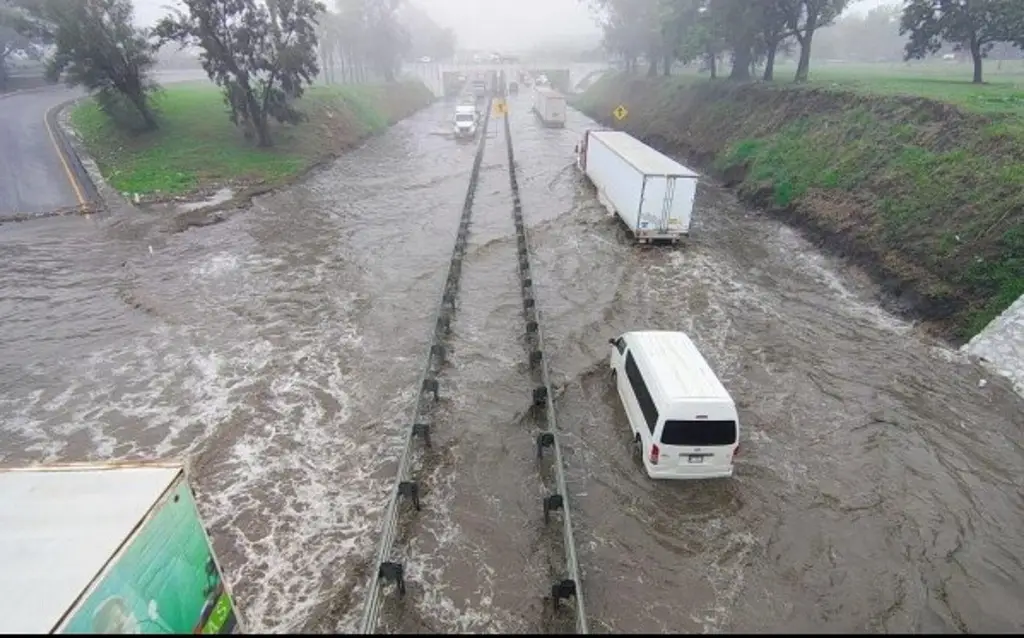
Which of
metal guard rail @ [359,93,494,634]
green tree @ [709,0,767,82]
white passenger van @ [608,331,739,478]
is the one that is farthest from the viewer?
green tree @ [709,0,767,82]

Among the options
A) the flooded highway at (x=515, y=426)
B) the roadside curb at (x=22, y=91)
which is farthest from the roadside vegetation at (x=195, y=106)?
the roadside curb at (x=22, y=91)

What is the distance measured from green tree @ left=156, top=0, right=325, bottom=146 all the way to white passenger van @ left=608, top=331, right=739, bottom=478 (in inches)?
1297

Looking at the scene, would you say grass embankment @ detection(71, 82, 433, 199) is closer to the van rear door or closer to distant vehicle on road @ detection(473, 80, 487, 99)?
the van rear door

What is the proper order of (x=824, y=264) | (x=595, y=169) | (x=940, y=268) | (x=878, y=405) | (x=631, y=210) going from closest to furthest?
(x=878, y=405) < (x=940, y=268) < (x=824, y=264) < (x=631, y=210) < (x=595, y=169)

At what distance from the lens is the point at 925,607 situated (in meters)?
8.62

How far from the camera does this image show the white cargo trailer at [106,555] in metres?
4.29

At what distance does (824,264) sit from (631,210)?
7274 millimetres

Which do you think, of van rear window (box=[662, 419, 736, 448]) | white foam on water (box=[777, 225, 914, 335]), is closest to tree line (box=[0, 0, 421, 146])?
white foam on water (box=[777, 225, 914, 335])

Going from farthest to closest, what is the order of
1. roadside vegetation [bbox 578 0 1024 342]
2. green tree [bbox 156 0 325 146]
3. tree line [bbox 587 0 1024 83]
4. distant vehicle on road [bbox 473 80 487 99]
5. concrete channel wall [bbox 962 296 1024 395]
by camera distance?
1. distant vehicle on road [bbox 473 80 487 99]
2. green tree [bbox 156 0 325 146]
3. tree line [bbox 587 0 1024 83]
4. roadside vegetation [bbox 578 0 1024 342]
5. concrete channel wall [bbox 962 296 1024 395]

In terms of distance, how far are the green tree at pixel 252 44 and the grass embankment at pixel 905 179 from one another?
26.3m

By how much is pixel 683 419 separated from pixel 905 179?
687 inches

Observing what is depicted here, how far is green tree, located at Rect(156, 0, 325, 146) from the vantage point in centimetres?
3352

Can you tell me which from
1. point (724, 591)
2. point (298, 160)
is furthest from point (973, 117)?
point (298, 160)

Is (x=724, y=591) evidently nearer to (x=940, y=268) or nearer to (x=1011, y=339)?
(x=1011, y=339)
